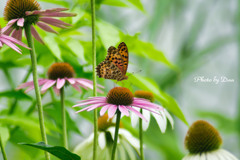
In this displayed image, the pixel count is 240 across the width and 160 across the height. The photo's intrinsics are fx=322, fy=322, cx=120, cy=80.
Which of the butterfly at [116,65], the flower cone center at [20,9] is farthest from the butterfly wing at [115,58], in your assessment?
the flower cone center at [20,9]

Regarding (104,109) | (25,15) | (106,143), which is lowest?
(106,143)

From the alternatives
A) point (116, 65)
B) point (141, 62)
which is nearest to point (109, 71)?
point (116, 65)

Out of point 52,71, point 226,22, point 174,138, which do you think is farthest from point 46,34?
point 226,22

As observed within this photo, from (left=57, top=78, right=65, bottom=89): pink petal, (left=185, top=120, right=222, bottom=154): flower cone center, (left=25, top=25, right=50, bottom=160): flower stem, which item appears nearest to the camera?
(left=25, top=25, right=50, bottom=160): flower stem

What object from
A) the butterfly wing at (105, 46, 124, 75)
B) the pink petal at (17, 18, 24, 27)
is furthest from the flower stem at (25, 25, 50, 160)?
the butterfly wing at (105, 46, 124, 75)

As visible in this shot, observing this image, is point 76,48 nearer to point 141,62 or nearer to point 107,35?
point 107,35

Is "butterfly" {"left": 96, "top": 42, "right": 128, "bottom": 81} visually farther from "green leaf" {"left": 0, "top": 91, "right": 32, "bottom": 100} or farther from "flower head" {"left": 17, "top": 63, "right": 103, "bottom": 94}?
"green leaf" {"left": 0, "top": 91, "right": 32, "bottom": 100}

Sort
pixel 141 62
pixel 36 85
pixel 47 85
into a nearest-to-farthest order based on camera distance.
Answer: pixel 36 85
pixel 47 85
pixel 141 62

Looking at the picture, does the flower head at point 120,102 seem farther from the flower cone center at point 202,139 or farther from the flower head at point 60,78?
the flower cone center at point 202,139
